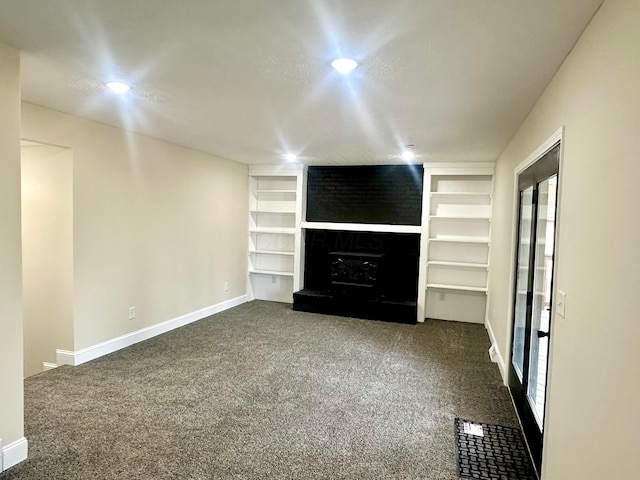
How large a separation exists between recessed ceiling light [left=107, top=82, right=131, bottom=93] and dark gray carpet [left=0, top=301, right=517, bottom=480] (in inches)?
92.1

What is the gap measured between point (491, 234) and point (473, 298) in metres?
1.01

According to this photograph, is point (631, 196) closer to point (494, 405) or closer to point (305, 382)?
point (494, 405)

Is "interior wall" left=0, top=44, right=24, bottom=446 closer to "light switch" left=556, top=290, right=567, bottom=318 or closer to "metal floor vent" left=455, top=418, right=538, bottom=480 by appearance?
"metal floor vent" left=455, top=418, right=538, bottom=480

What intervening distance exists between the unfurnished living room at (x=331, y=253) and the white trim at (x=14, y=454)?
12 millimetres

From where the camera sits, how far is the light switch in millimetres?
1906

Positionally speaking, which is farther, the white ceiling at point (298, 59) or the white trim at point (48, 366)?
the white trim at point (48, 366)

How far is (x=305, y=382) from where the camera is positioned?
3.62 m

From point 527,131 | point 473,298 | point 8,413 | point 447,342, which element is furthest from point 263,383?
point 473,298

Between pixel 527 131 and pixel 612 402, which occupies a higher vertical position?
pixel 527 131

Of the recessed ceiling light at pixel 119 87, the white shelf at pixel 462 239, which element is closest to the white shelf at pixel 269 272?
the white shelf at pixel 462 239

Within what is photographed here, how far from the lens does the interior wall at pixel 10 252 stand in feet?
7.21

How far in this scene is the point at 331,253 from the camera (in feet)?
20.9

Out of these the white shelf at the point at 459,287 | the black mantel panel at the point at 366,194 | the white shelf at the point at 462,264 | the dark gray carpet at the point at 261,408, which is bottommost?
the dark gray carpet at the point at 261,408

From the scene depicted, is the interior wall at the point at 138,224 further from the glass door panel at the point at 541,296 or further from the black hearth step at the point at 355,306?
the glass door panel at the point at 541,296
